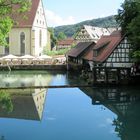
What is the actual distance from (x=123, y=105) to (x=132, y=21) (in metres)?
8.91

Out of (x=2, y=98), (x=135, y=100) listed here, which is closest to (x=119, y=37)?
(x=135, y=100)

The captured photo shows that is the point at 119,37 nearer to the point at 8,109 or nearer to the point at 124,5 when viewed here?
the point at 124,5

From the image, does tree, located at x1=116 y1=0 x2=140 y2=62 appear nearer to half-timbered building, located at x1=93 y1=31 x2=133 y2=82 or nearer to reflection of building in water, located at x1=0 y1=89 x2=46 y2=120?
half-timbered building, located at x1=93 y1=31 x2=133 y2=82

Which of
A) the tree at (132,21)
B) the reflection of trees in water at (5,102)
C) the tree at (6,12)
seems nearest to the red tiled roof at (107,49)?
the tree at (132,21)

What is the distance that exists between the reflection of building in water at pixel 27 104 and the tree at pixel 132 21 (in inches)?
348

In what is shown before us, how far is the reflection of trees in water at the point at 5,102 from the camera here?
23.4 meters

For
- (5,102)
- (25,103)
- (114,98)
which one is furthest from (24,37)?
(25,103)

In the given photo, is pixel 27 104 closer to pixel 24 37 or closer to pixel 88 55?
pixel 88 55

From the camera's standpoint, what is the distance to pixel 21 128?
18.4m

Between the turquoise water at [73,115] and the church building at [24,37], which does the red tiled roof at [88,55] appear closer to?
the turquoise water at [73,115]

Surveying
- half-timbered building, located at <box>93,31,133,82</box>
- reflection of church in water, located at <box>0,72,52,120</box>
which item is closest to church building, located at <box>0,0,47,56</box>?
reflection of church in water, located at <box>0,72,52,120</box>

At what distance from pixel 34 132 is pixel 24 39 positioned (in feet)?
167

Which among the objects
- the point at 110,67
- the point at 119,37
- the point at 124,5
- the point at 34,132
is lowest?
the point at 34,132

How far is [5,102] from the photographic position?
2559cm
